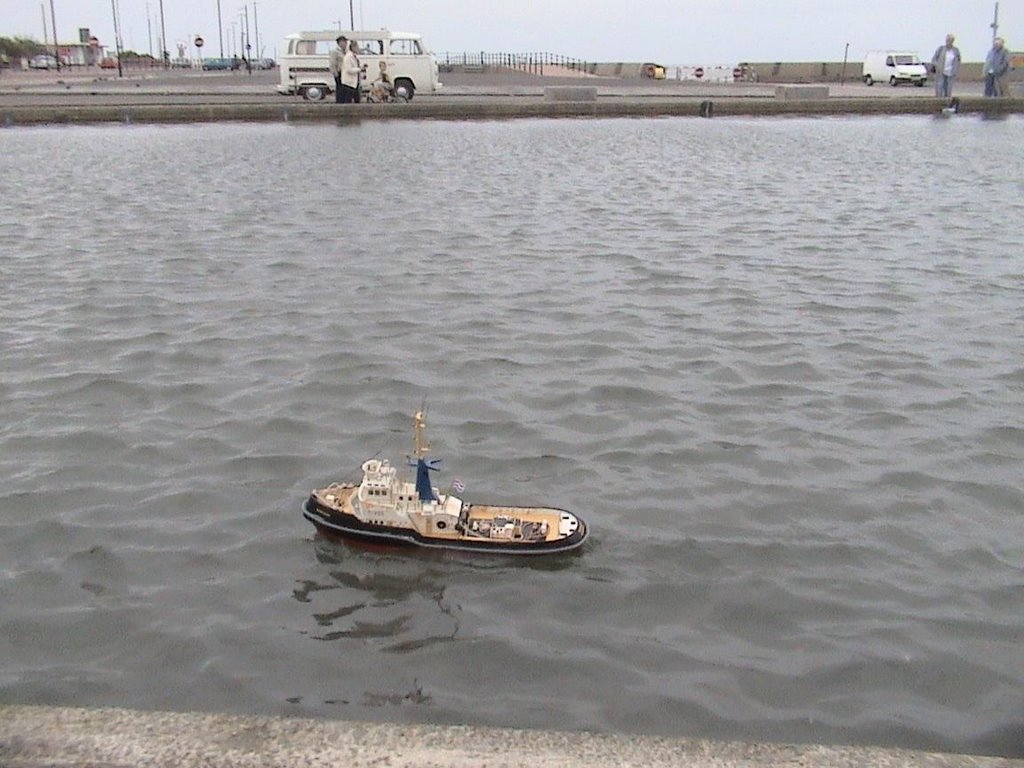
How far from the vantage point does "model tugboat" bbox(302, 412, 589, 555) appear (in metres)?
6.90

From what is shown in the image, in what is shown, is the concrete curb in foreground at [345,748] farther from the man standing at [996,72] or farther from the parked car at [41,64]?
the parked car at [41,64]

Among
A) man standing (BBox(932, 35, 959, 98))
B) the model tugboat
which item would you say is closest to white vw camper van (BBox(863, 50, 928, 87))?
man standing (BBox(932, 35, 959, 98))

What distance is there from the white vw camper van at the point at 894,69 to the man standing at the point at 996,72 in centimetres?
1255

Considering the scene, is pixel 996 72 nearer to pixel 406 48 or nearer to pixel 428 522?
pixel 406 48

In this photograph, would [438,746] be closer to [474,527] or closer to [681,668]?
[681,668]

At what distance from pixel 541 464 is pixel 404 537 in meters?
1.61

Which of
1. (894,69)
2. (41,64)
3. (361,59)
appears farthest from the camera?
(41,64)

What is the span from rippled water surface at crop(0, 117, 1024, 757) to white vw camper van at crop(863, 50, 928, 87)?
3961 cm

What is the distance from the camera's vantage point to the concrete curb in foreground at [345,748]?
3.36 metres

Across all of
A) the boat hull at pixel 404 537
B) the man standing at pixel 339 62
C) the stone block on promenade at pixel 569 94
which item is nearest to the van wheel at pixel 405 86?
the man standing at pixel 339 62

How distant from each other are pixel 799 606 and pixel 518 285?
310 inches

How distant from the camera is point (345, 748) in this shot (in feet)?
11.3

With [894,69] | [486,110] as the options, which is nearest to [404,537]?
[486,110]

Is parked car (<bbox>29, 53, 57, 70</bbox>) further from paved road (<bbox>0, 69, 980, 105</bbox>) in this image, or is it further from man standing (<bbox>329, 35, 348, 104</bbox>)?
man standing (<bbox>329, 35, 348, 104</bbox>)
